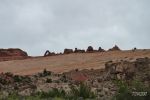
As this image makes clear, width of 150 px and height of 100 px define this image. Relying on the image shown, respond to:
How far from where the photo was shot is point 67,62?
34.2m

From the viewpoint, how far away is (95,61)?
3322 cm

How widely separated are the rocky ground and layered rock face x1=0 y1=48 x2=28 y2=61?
43.2ft

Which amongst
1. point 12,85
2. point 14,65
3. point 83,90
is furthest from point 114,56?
point 83,90

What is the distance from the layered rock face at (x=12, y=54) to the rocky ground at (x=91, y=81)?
518 inches

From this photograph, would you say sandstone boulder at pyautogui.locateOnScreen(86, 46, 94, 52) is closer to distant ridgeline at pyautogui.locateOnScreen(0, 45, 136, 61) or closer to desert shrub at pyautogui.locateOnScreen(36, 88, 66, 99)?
distant ridgeline at pyautogui.locateOnScreen(0, 45, 136, 61)

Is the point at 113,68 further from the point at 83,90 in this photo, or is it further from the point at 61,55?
the point at 61,55

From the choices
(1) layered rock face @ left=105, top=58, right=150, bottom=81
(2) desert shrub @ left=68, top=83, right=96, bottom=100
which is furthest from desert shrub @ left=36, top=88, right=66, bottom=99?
(1) layered rock face @ left=105, top=58, right=150, bottom=81

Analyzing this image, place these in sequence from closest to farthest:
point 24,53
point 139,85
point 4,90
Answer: point 139,85 → point 4,90 → point 24,53

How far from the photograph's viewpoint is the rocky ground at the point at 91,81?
22672mm

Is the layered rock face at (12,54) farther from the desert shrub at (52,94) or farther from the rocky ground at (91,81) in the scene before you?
the desert shrub at (52,94)

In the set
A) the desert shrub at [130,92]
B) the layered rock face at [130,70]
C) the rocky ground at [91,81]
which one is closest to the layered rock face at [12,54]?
the rocky ground at [91,81]

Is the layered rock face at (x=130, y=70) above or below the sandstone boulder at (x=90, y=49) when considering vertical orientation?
below

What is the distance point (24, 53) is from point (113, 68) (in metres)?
17.8

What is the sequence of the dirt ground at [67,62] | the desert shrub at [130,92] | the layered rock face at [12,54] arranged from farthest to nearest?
the layered rock face at [12,54] → the dirt ground at [67,62] → the desert shrub at [130,92]
